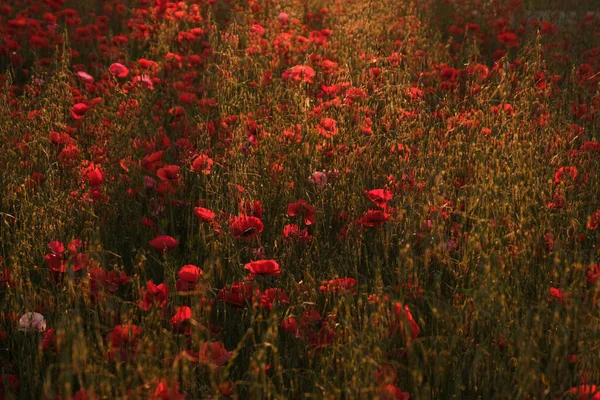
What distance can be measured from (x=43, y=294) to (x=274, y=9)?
3468 mm

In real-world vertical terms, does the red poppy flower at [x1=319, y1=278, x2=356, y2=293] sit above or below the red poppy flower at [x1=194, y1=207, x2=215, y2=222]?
below

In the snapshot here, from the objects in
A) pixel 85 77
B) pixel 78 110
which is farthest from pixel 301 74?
pixel 85 77

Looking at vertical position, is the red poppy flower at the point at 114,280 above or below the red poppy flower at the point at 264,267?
below

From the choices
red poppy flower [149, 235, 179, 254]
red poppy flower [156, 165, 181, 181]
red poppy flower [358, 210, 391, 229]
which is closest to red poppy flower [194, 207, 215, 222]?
red poppy flower [149, 235, 179, 254]

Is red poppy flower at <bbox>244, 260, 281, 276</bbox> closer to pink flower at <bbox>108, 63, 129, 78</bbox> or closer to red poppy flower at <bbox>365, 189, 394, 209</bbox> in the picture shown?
red poppy flower at <bbox>365, 189, 394, 209</bbox>

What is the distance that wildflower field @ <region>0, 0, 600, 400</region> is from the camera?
1658 millimetres

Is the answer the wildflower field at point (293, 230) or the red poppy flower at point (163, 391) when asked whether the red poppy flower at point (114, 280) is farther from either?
the red poppy flower at point (163, 391)

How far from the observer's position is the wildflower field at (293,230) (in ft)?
5.44

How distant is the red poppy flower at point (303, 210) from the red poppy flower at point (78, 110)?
1.15m

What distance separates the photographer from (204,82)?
3.69 m

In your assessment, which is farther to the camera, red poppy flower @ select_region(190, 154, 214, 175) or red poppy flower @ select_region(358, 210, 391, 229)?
red poppy flower @ select_region(190, 154, 214, 175)

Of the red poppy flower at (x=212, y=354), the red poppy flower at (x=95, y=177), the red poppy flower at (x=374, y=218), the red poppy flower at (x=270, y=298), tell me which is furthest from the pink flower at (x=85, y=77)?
the red poppy flower at (x=212, y=354)

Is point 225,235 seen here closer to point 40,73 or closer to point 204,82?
point 204,82

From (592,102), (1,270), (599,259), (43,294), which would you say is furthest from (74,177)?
(592,102)
